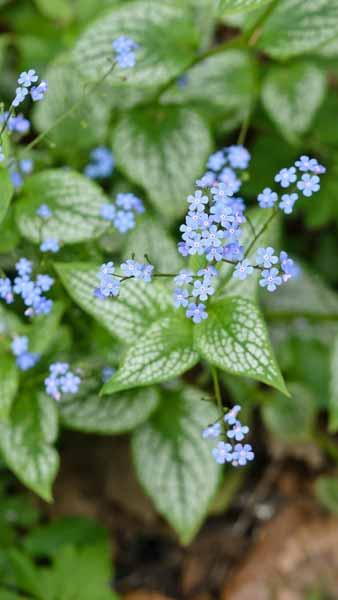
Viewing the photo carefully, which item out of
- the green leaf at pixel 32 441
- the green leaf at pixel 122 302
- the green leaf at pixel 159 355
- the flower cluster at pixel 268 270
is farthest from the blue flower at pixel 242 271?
the green leaf at pixel 32 441

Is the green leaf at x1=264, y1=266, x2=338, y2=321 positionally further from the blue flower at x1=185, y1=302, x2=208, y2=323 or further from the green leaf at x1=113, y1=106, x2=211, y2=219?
the blue flower at x1=185, y1=302, x2=208, y2=323

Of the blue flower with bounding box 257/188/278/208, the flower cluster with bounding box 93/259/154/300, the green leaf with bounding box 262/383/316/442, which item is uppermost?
the flower cluster with bounding box 93/259/154/300

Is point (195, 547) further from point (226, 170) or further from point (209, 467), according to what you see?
point (226, 170)

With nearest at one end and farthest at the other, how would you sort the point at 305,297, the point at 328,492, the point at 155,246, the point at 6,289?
the point at 6,289, the point at 155,246, the point at 328,492, the point at 305,297

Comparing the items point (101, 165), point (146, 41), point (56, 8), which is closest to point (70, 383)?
point (101, 165)

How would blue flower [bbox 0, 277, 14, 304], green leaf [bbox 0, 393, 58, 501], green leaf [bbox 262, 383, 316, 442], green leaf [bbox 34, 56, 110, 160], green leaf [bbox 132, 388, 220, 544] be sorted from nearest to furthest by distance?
blue flower [bbox 0, 277, 14, 304] < green leaf [bbox 0, 393, 58, 501] < green leaf [bbox 132, 388, 220, 544] < green leaf [bbox 34, 56, 110, 160] < green leaf [bbox 262, 383, 316, 442]

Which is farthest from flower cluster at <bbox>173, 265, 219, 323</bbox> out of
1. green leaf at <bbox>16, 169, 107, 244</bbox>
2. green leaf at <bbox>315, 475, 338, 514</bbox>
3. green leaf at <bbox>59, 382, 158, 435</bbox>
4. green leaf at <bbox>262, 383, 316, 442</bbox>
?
green leaf at <bbox>315, 475, 338, 514</bbox>

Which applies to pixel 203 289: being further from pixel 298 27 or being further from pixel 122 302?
pixel 298 27
